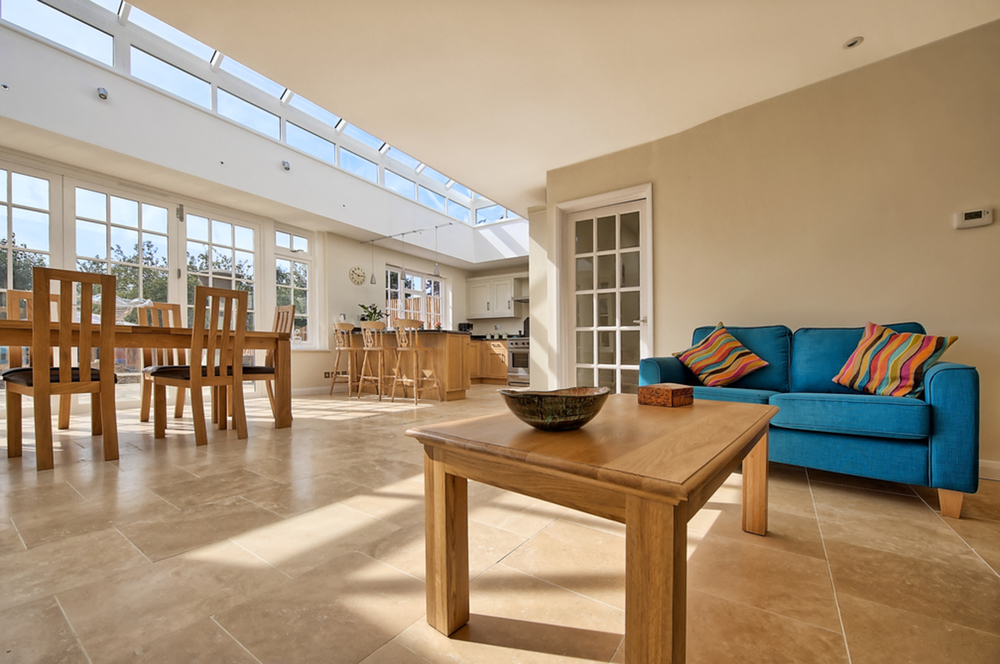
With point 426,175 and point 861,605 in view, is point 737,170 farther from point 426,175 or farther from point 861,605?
point 426,175

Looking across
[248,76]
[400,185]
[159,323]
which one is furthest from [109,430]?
[400,185]

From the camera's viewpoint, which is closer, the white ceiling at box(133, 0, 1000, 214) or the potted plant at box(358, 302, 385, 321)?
the white ceiling at box(133, 0, 1000, 214)

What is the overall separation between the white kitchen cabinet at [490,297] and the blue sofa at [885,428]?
6177 mm

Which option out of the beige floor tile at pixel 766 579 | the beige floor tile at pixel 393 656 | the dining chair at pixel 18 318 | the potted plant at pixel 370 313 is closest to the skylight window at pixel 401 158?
the potted plant at pixel 370 313

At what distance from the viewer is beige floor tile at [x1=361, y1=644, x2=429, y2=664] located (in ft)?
2.93

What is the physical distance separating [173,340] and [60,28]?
3.18 metres

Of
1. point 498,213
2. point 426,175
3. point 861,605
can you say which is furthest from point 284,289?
point 861,605

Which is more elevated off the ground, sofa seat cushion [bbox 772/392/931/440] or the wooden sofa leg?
sofa seat cushion [bbox 772/392/931/440]

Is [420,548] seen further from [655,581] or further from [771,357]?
[771,357]

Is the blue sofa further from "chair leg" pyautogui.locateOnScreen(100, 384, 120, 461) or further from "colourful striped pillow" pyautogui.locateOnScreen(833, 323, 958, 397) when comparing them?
"chair leg" pyautogui.locateOnScreen(100, 384, 120, 461)

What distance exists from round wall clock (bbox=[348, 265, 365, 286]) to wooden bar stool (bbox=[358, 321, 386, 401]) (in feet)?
4.27

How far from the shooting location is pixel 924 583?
120 centimetres

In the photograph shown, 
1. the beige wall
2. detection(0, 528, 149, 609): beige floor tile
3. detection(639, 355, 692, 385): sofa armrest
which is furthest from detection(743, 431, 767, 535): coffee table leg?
detection(0, 528, 149, 609): beige floor tile

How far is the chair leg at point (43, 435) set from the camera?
2154mm
